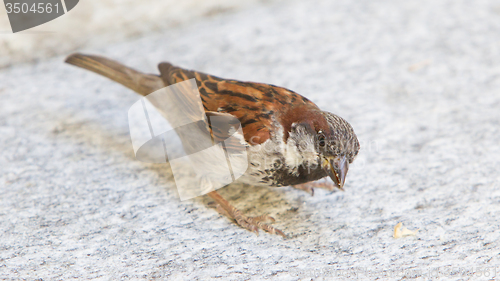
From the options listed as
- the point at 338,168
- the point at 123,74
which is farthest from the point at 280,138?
the point at 123,74

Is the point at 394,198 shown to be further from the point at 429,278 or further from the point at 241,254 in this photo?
the point at 241,254

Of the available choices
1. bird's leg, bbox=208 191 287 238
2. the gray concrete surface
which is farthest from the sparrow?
the gray concrete surface

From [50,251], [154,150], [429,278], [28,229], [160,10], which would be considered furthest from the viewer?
[160,10]

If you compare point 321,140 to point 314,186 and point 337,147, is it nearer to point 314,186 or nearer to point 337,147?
point 337,147

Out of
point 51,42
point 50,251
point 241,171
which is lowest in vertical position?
point 50,251

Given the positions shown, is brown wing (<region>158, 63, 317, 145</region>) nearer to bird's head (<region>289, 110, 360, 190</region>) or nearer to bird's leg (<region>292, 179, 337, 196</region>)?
bird's head (<region>289, 110, 360, 190</region>)

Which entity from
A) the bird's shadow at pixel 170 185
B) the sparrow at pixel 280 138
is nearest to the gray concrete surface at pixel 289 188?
the bird's shadow at pixel 170 185

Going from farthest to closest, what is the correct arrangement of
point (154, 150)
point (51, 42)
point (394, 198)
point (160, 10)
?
point (160, 10) < point (51, 42) < point (154, 150) < point (394, 198)

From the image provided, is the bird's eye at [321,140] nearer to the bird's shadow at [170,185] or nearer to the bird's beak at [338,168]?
the bird's beak at [338,168]

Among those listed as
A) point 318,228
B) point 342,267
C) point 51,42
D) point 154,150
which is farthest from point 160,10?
point 342,267
